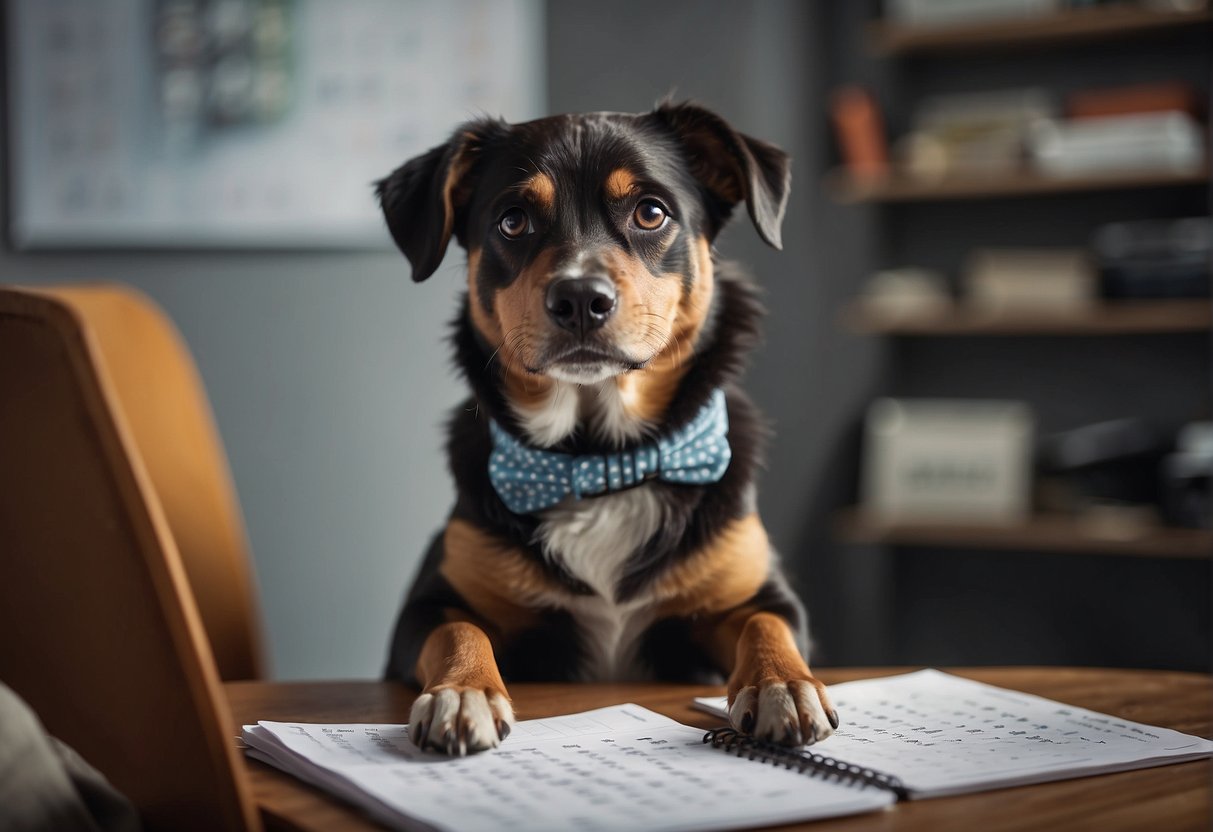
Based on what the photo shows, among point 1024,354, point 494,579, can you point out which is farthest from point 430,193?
point 1024,354

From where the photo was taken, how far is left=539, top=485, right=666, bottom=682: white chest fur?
1151 mm

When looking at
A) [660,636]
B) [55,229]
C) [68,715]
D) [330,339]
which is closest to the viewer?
[68,715]

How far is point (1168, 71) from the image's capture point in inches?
134

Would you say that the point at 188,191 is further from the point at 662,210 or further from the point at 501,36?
the point at 662,210

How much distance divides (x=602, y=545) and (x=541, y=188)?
0.37 metres

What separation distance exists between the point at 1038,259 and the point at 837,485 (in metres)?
0.92

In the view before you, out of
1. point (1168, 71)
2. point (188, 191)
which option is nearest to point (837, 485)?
point (1168, 71)

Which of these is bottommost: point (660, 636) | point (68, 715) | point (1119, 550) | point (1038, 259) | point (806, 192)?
point (1119, 550)

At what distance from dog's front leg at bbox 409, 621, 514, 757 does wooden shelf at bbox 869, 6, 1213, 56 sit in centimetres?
290

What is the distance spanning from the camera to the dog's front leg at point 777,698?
873mm

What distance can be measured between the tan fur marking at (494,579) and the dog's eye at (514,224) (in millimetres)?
309

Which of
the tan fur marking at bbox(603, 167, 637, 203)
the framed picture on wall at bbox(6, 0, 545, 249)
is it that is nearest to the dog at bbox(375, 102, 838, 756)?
the tan fur marking at bbox(603, 167, 637, 203)

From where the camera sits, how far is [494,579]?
1169 mm

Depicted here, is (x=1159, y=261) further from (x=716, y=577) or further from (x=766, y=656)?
(x=766, y=656)
